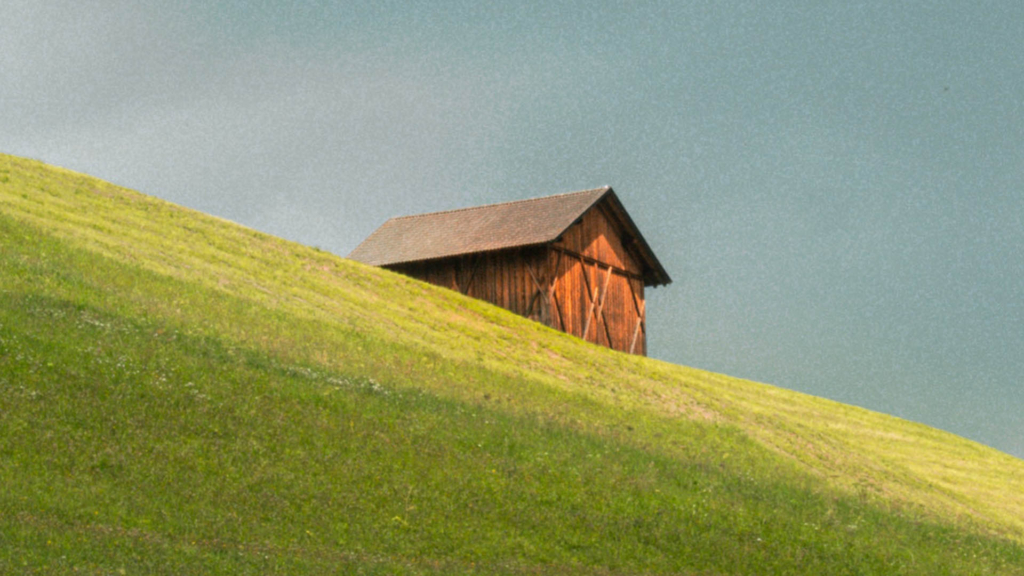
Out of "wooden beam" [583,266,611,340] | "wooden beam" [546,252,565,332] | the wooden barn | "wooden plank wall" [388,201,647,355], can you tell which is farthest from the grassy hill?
"wooden beam" [583,266,611,340]

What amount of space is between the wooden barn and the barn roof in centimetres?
8

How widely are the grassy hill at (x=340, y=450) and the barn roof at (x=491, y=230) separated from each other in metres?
12.6

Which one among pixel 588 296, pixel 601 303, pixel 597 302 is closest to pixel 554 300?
pixel 588 296

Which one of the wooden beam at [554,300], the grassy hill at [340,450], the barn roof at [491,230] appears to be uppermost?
the barn roof at [491,230]

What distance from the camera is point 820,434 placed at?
158ft

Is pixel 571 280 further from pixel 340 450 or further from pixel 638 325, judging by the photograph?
pixel 340 450

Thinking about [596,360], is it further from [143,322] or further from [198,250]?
[143,322]

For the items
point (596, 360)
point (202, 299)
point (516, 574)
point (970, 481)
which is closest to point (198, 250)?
point (202, 299)

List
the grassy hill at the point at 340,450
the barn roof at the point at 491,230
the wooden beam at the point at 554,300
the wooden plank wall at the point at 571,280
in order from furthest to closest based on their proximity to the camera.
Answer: the barn roof at the point at 491,230
the wooden plank wall at the point at 571,280
the wooden beam at the point at 554,300
the grassy hill at the point at 340,450

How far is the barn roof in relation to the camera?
2203 inches

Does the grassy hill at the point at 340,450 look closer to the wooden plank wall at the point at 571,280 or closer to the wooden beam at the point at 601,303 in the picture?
the wooden plank wall at the point at 571,280

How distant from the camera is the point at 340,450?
73.2ft

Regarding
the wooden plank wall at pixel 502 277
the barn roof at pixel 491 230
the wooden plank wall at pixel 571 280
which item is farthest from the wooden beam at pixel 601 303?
the barn roof at pixel 491 230

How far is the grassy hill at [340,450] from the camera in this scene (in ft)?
58.9
